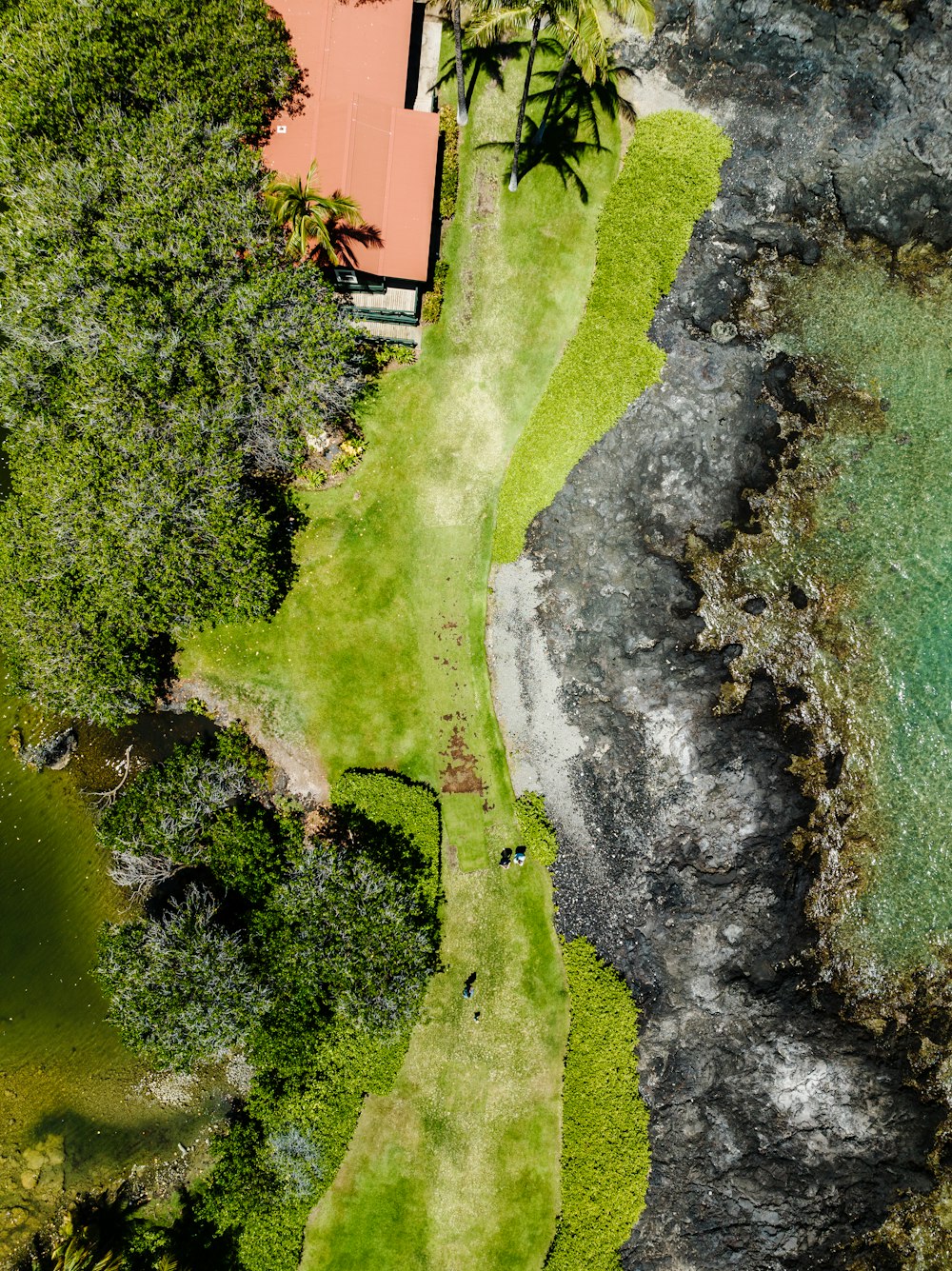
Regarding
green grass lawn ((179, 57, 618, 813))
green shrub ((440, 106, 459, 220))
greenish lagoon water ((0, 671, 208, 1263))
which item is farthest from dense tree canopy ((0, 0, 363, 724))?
green shrub ((440, 106, 459, 220))

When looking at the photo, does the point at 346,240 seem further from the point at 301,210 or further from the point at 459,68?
the point at 459,68

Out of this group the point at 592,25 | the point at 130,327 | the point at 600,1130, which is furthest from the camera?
the point at 600,1130

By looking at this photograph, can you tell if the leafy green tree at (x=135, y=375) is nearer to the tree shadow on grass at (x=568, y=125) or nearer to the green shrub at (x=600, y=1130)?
the tree shadow on grass at (x=568, y=125)

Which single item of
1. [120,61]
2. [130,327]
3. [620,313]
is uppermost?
[120,61]

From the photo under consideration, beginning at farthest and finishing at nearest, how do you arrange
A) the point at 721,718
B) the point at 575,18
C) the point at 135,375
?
1. the point at 721,718
2. the point at 135,375
3. the point at 575,18

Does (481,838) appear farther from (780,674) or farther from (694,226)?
(694,226)

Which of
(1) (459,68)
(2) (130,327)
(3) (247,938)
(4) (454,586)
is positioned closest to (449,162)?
(1) (459,68)

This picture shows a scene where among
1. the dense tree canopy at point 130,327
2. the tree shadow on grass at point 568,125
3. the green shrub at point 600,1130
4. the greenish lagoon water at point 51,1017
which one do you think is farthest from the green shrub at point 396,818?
the tree shadow on grass at point 568,125

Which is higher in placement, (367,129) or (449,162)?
(367,129)
